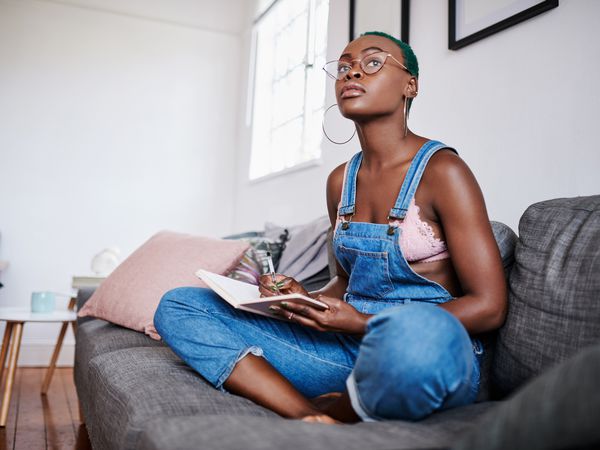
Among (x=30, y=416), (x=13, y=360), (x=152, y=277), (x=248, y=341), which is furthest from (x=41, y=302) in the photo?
(x=248, y=341)

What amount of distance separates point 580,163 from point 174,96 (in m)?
3.47

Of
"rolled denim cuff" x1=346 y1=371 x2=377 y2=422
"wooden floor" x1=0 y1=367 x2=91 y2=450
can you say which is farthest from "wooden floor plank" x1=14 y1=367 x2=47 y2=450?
"rolled denim cuff" x1=346 y1=371 x2=377 y2=422

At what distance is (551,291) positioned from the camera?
1087 mm

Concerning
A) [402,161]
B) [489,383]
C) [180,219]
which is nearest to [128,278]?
[402,161]

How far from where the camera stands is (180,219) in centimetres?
440

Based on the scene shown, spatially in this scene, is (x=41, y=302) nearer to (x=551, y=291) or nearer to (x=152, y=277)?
(x=152, y=277)

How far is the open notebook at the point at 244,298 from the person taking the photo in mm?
1054

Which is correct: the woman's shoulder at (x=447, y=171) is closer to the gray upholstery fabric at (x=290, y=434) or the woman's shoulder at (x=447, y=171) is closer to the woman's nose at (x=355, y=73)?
the woman's nose at (x=355, y=73)

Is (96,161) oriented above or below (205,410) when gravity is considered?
above

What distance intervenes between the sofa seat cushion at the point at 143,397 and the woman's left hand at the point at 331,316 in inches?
7.3

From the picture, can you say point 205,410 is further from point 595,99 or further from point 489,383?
point 595,99

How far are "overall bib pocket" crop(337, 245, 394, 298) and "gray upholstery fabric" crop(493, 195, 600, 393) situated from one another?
0.26 meters

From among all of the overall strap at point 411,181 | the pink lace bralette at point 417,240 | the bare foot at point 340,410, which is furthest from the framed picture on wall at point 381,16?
the bare foot at point 340,410

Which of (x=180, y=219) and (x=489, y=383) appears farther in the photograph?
(x=180, y=219)
